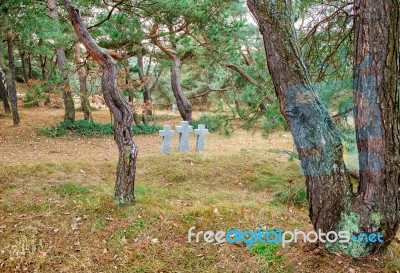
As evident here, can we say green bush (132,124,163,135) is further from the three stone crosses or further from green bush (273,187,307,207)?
green bush (273,187,307,207)

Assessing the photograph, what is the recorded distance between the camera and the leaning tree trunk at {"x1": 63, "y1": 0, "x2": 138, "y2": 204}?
13.6ft

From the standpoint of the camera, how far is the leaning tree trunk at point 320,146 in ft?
8.86

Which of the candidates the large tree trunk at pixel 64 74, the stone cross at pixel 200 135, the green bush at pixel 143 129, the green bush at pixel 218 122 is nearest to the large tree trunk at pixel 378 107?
the green bush at pixel 218 122

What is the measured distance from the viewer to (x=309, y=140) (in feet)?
9.05

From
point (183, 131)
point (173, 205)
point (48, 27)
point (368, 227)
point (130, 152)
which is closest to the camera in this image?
point (368, 227)

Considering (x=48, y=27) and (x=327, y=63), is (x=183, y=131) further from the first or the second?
(x=327, y=63)

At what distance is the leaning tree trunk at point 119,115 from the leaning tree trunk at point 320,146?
2.11m

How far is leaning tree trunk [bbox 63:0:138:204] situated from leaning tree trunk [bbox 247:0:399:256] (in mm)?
2113

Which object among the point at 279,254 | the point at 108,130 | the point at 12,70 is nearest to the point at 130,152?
the point at 279,254

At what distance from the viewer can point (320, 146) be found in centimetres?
275

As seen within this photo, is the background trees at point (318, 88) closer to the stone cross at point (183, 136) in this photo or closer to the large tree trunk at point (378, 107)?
the large tree trunk at point (378, 107)

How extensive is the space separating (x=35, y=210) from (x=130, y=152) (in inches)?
57.1

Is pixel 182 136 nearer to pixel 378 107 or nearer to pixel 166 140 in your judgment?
pixel 166 140

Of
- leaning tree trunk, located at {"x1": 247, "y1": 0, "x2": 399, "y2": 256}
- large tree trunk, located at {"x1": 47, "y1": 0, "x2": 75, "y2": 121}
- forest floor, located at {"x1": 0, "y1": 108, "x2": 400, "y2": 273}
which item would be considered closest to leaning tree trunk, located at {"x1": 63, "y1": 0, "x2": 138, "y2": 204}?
forest floor, located at {"x1": 0, "y1": 108, "x2": 400, "y2": 273}
